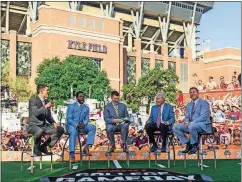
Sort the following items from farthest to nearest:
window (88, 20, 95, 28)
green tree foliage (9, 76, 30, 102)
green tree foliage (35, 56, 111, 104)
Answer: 1. window (88, 20, 95, 28)
2. green tree foliage (35, 56, 111, 104)
3. green tree foliage (9, 76, 30, 102)

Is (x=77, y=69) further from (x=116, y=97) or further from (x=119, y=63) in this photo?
(x=116, y=97)

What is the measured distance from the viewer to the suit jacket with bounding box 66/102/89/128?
7.16 metres

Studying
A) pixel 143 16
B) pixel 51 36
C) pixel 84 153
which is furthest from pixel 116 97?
pixel 143 16

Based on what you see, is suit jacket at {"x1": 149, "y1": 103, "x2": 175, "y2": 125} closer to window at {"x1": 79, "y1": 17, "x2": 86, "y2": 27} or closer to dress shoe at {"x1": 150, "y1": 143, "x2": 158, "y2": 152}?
dress shoe at {"x1": 150, "y1": 143, "x2": 158, "y2": 152}

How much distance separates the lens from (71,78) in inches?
1342

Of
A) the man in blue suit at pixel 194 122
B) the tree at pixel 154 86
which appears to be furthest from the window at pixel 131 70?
the man in blue suit at pixel 194 122

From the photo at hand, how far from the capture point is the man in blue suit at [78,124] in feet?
23.1

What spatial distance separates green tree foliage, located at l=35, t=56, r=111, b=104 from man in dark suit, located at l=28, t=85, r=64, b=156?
2636 centimetres

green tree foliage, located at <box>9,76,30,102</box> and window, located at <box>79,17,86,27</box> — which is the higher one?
window, located at <box>79,17,86,27</box>

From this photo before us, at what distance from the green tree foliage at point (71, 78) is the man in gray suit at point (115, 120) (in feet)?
83.9

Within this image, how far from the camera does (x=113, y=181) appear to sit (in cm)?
475

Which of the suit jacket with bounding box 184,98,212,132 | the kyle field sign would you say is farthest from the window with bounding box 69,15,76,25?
the kyle field sign

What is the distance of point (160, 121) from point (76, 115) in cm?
154

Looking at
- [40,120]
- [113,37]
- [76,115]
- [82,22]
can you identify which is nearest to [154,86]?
[113,37]
